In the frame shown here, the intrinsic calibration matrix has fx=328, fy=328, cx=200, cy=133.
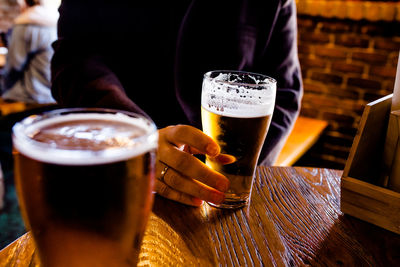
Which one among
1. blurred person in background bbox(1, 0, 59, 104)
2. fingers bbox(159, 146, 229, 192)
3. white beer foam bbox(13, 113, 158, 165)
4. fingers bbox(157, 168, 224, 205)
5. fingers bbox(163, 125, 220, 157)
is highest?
white beer foam bbox(13, 113, 158, 165)

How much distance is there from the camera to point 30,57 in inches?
143

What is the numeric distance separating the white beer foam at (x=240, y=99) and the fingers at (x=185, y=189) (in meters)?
0.16

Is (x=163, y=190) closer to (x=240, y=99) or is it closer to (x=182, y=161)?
(x=182, y=161)

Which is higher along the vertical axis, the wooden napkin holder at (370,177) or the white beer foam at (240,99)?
the white beer foam at (240,99)

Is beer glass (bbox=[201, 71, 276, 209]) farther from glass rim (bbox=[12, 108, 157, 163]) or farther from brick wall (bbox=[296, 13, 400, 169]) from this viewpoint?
brick wall (bbox=[296, 13, 400, 169])

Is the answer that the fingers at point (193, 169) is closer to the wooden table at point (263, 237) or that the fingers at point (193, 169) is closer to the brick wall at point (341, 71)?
the wooden table at point (263, 237)

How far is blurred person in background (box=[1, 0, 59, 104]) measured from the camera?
11.5 feet

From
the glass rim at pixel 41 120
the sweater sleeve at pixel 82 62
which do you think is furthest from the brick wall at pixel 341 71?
the glass rim at pixel 41 120

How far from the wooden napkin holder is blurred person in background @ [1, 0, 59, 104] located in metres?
3.53

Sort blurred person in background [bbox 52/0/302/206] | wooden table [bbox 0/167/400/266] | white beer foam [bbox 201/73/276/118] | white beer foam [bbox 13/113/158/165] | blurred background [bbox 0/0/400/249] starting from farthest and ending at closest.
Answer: blurred background [bbox 0/0/400/249] → blurred person in background [bbox 52/0/302/206] → white beer foam [bbox 201/73/276/118] → wooden table [bbox 0/167/400/266] → white beer foam [bbox 13/113/158/165]

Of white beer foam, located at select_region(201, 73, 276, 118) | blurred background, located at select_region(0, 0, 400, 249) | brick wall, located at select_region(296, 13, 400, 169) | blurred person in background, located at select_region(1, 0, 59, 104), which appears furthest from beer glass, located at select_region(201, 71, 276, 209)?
blurred person in background, located at select_region(1, 0, 59, 104)

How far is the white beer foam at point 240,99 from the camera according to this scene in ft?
2.20

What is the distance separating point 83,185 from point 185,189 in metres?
0.35

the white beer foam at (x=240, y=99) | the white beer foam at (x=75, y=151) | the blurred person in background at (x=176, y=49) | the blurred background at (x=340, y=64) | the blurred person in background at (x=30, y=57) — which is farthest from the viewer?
the blurred person in background at (x=30, y=57)
